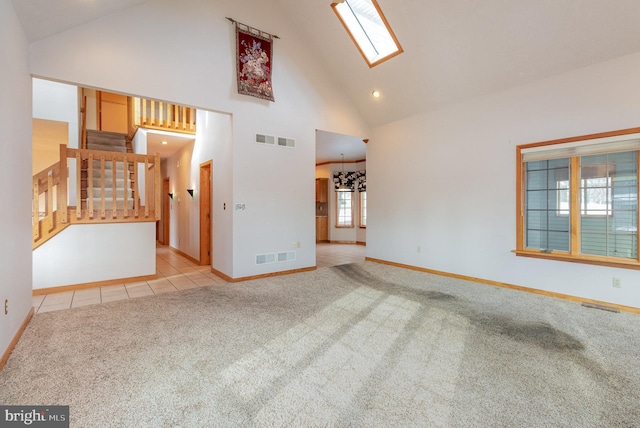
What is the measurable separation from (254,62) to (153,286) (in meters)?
3.87

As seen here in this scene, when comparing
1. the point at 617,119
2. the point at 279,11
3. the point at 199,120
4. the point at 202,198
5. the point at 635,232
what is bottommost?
the point at 635,232

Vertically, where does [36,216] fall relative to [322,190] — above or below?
below

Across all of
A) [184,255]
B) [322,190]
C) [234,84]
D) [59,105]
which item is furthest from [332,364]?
[322,190]

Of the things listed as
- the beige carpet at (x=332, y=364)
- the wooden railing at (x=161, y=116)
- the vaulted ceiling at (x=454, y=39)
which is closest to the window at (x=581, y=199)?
the beige carpet at (x=332, y=364)

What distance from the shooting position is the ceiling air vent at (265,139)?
4.84m

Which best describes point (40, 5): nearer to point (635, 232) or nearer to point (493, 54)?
point (493, 54)

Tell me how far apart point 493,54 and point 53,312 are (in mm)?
6346

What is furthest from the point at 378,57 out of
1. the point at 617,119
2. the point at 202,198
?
the point at 202,198

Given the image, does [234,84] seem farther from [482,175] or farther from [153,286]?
[482,175]

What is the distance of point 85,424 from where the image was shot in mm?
1571

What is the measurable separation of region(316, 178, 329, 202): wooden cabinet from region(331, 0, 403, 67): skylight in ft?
18.2

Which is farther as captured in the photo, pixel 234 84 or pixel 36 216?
pixel 234 84

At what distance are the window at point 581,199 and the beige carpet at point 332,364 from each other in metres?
0.77

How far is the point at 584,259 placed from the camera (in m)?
3.64
